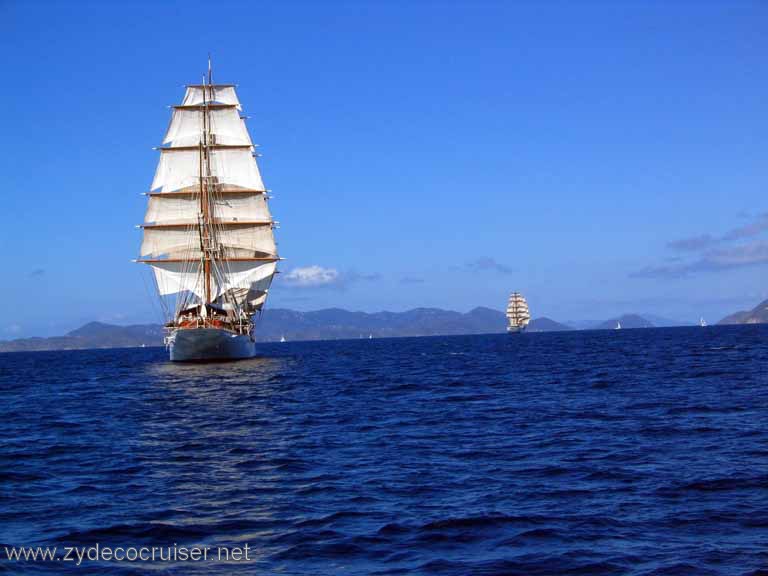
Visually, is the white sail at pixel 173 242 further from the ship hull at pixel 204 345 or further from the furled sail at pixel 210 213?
the ship hull at pixel 204 345

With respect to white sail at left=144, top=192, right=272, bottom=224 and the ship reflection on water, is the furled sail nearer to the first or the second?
white sail at left=144, top=192, right=272, bottom=224

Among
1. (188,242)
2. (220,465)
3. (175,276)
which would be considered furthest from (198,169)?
(220,465)

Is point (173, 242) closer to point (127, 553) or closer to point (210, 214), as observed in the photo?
point (210, 214)

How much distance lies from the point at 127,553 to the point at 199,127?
78.3 metres

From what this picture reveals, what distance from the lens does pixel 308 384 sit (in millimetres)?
45875

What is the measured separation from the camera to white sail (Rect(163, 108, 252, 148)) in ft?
281

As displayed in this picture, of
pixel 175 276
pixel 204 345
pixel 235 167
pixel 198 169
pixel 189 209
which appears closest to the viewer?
pixel 204 345

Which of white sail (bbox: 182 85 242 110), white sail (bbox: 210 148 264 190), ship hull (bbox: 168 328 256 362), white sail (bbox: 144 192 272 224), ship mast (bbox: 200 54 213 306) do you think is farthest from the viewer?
white sail (bbox: 182 85 242 110)

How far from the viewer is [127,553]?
12.0 metres

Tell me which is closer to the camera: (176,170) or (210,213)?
(210,213)

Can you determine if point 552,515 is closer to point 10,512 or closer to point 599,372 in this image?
point 10,512

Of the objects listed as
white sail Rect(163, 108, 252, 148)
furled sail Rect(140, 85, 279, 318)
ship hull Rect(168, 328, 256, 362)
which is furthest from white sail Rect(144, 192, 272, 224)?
ship hull Rect(168, 328, 256, 362)

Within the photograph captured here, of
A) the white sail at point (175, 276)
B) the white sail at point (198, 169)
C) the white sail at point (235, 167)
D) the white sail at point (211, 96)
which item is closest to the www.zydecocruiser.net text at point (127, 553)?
the white sail at point (175, 276)

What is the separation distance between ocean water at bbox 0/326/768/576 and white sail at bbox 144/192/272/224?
5191 cm
